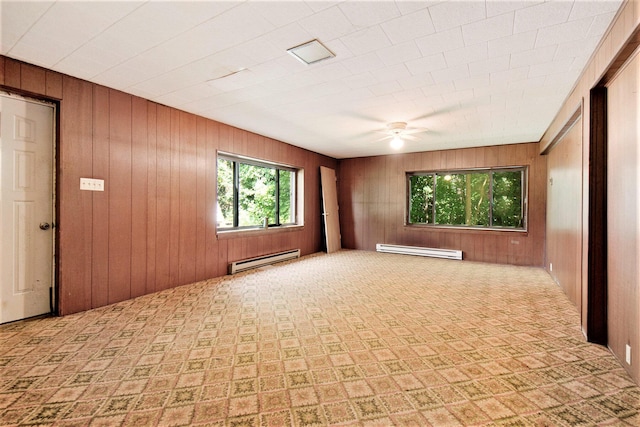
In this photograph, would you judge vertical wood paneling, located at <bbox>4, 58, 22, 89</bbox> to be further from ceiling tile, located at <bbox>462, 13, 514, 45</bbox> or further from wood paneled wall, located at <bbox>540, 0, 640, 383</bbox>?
wood paneled wall, located at <bbox>540, 0, 640, 383</bbox>

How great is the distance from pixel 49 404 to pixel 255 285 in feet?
8.79

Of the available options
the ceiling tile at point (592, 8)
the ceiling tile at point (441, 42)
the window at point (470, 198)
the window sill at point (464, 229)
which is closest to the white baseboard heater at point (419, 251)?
the window sill at point (464, 229)

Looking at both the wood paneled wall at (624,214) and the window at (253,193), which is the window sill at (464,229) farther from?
the wood paneled wall at (624,214)

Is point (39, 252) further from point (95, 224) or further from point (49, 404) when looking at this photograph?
point (49, 404)

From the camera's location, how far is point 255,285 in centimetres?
430

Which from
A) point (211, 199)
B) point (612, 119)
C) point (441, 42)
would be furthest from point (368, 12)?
point (211, 199)

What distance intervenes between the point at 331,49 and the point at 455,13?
98 cm

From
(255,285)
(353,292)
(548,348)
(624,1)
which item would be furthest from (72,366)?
(624,1)

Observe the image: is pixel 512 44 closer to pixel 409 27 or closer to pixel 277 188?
pixel 409 27

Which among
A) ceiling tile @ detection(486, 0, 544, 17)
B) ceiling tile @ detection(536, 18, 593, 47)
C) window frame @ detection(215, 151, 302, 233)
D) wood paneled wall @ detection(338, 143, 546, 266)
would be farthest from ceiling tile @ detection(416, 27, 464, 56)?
wood paneled wall @ detection(338, 143, 546, 266)

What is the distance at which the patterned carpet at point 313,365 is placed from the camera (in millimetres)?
1646

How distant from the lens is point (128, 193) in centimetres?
358

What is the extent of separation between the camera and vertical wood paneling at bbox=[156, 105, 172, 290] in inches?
154

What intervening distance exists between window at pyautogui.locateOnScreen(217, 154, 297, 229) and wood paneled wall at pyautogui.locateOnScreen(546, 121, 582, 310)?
4792mm
